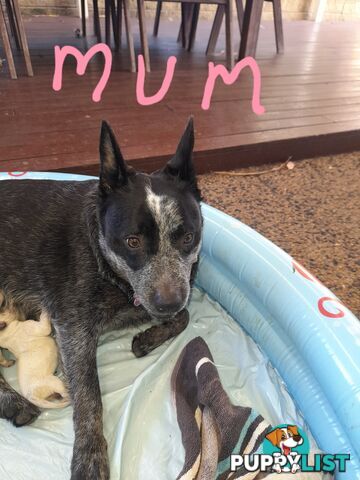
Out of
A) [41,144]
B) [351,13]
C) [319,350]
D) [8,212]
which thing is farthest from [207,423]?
[351,13]

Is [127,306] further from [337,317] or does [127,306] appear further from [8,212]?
[337,317]

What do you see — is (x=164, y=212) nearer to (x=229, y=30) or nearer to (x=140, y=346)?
(x=140, y=346)

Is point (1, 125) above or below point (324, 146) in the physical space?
above

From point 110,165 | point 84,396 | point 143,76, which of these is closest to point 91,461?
point 84,396

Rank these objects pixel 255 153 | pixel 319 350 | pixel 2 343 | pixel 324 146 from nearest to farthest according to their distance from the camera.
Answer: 1. pixel 319 350
2. pixel 2 343
3. pixel 255 153
4. pixel 324 146

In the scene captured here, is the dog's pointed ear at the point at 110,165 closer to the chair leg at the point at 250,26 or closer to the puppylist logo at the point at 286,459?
the puppylist logo at the point at 286,459

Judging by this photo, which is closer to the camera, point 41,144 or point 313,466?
point 313,466

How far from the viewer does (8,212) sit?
1721mm

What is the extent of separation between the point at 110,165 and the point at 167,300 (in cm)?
51

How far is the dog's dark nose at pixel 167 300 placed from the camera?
4.38ft

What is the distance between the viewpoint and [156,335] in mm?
1805

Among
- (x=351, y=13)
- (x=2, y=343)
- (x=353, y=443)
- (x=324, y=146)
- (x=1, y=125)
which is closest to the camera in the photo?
(x=353, y=443)

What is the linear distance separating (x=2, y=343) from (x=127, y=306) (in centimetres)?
49

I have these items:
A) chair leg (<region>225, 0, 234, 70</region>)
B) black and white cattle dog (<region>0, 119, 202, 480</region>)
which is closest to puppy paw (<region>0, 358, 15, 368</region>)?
black and white cattle dog (<region>0, 119, 202, 480</region>)
